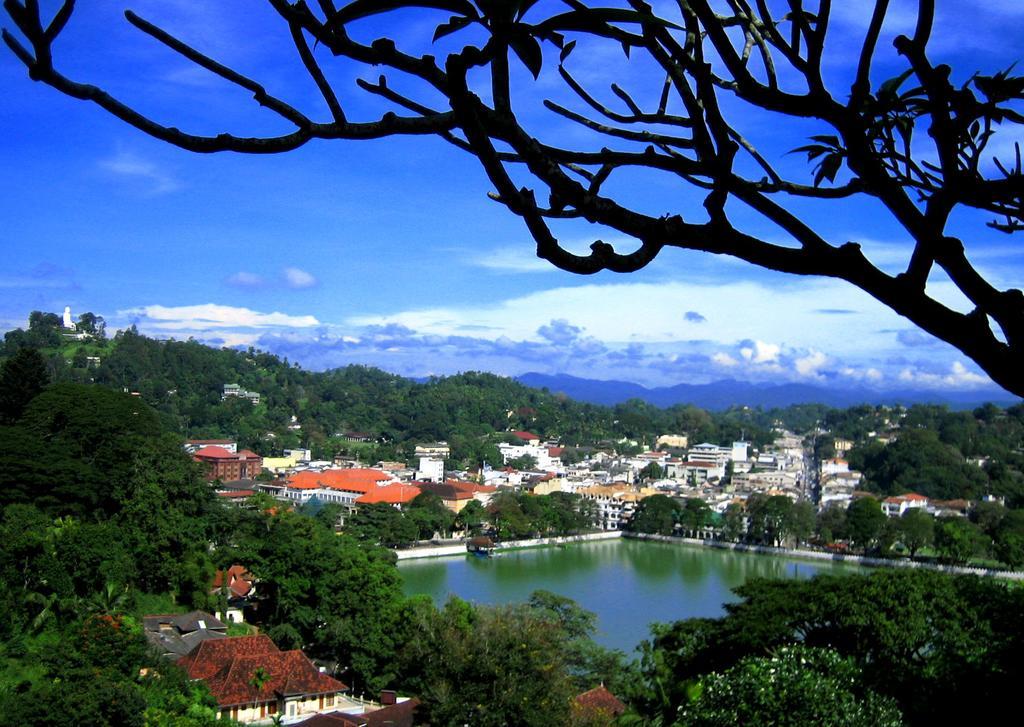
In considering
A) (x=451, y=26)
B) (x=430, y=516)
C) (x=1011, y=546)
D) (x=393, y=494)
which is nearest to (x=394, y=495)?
(x=393, y=494)

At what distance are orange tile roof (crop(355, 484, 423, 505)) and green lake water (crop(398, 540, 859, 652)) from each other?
330 centimetres

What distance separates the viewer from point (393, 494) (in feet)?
70.0

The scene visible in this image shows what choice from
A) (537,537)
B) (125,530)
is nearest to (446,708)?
(125,530)

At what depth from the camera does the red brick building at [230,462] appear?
24812mm

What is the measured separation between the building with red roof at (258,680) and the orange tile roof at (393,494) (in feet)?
41.6

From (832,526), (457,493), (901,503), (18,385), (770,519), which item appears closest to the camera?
(18,385)

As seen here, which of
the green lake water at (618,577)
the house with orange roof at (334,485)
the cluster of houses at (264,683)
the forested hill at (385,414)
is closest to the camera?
the cluster of houses at (264,683)

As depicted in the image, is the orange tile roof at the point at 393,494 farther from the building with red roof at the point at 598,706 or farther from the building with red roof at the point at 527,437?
the building with red roof at the point at 527,437

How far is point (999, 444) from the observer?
1339 inches

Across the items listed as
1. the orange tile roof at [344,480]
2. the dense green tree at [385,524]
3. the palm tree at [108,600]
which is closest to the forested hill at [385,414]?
the orange tile roof at [344,480]

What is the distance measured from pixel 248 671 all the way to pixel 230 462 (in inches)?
757

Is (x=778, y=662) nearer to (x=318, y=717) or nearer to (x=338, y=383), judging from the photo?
(x=318, y=717)

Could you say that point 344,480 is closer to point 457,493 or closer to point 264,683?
point 457,493

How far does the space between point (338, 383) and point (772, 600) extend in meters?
40.1
